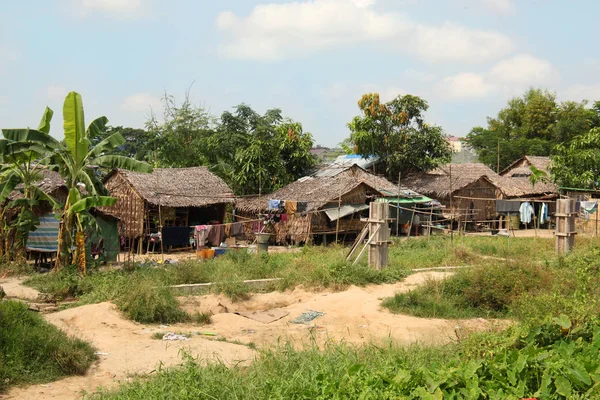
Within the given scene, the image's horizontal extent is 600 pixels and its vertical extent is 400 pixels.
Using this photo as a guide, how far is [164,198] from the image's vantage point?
2055 cm

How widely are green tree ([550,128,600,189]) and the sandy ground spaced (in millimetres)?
16979

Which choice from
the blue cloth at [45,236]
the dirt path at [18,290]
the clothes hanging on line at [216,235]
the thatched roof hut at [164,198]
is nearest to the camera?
the dirt path at [18,290]

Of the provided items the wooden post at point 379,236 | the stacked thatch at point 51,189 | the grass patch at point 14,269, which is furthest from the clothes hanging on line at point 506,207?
the grass patch at point 14,269

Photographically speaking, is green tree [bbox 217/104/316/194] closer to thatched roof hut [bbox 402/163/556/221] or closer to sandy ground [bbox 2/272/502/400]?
thatched roof hut [bbox 402/163/556/221]

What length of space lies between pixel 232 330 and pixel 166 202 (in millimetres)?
11323

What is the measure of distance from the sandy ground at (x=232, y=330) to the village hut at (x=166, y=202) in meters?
7.87

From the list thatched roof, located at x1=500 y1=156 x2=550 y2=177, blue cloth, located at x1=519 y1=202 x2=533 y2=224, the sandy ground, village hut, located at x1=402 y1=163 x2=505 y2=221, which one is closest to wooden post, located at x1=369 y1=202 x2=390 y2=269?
the sandy ground

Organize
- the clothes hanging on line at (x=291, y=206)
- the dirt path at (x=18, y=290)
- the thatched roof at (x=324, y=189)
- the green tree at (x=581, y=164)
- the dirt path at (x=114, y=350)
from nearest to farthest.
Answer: the dirt path at (x=114, y=350) → the dirt path at (x=18, y=290) → the clothes hanging on line at (x=291, y=206) → the thatched roof at (x=324, y=189) → the green tree at (x=581, y=164)

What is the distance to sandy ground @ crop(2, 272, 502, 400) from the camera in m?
7.39

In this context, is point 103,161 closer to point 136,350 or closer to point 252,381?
point 136,350

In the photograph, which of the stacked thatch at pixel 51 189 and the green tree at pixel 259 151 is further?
the green tree at pixel 259 151

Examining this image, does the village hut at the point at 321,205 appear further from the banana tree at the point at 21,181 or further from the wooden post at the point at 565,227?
the banana tree at the point at 21,181

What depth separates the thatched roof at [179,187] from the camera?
20.3m

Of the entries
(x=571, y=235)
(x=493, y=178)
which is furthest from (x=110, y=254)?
(x=493, y=178)
